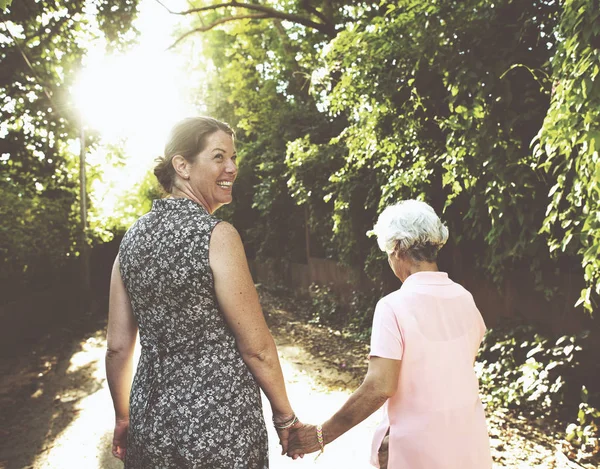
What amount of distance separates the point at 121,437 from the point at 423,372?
1.35 m

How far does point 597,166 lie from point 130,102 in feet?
36.5

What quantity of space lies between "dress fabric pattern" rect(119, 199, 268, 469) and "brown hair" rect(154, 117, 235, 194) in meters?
0.26

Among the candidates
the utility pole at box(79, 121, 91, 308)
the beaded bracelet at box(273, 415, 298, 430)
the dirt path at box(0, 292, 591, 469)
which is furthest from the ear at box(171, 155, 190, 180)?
the utility pole at box(79, 121, 91, 308)

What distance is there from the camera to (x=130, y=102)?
1243cm

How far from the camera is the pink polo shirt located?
7.01ft

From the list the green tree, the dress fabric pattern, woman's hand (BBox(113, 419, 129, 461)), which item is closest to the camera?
the dress fabric pattern

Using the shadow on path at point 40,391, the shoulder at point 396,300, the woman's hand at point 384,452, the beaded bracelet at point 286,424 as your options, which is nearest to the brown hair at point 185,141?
the shoulder at point 396,300

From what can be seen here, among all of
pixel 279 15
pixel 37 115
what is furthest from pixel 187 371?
pixel 37 115

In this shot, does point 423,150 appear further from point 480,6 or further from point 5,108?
point 5,108

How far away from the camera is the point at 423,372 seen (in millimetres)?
→ 2146

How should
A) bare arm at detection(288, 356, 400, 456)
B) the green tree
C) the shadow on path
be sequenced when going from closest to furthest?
bare arm at detection(288, 356, 400, 456), the shadow on path, the green tree

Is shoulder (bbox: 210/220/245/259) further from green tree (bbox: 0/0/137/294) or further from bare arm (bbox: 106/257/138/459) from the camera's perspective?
green tree (bbox: 0/0/137/294)

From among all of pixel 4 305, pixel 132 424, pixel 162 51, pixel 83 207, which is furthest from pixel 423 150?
pixel 83 207

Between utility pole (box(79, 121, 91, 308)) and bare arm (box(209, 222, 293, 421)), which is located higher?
utility pole (box(79, 121, 91, 308))
